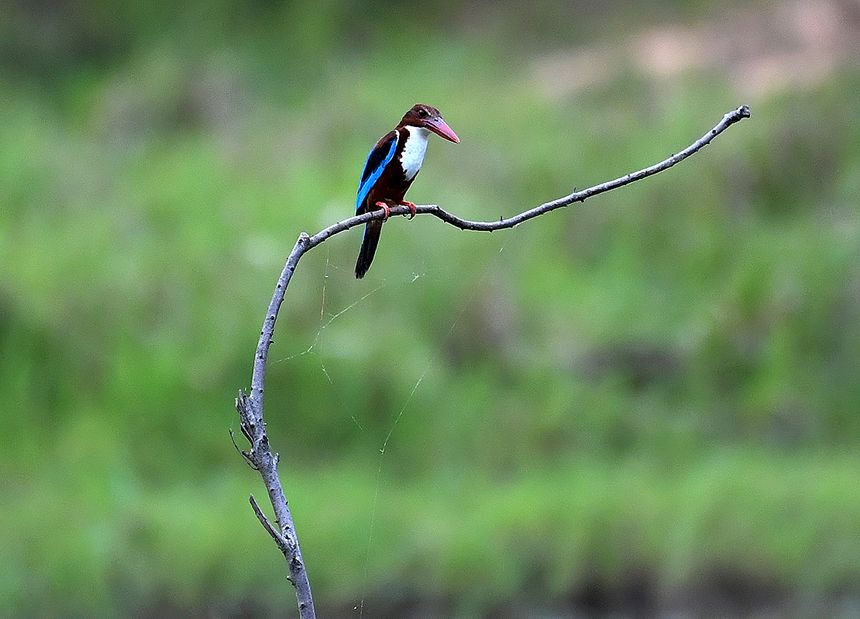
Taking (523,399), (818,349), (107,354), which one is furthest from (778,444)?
(107,354)

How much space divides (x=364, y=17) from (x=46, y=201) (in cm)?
445

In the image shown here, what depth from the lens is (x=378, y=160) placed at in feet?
12.9

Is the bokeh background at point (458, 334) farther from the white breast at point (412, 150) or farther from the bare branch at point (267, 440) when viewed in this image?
the bare branch at point (267, 440)

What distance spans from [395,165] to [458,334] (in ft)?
16.8

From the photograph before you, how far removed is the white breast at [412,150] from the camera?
12.6 feet

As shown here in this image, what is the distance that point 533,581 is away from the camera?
718 cm

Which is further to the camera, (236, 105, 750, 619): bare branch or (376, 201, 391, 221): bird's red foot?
(376, 201, 391, 221): bird's red foot

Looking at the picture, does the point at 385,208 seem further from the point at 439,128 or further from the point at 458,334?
the point at 458,334

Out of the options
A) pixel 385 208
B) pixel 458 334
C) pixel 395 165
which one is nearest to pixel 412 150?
pixel 395 165

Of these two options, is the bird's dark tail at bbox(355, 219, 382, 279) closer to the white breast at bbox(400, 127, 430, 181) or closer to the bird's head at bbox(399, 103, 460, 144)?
the white breast at bbox(400, 127, 430, 181)

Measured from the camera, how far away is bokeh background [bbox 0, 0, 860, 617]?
286 inches

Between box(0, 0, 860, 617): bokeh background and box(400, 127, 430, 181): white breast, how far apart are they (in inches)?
123

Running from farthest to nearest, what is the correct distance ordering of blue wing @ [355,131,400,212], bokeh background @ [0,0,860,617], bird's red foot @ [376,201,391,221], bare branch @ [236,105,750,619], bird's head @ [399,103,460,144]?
bokeh background @ [0,0,860,617] → blue wing @ [355,131,400,212] → bird's head @ [399,103,460,144] → bird's red foot @ [376,201,391,221] → bare branch @ [236,105,750,619]

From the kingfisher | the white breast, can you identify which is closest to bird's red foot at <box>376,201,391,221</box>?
the kingfisher
